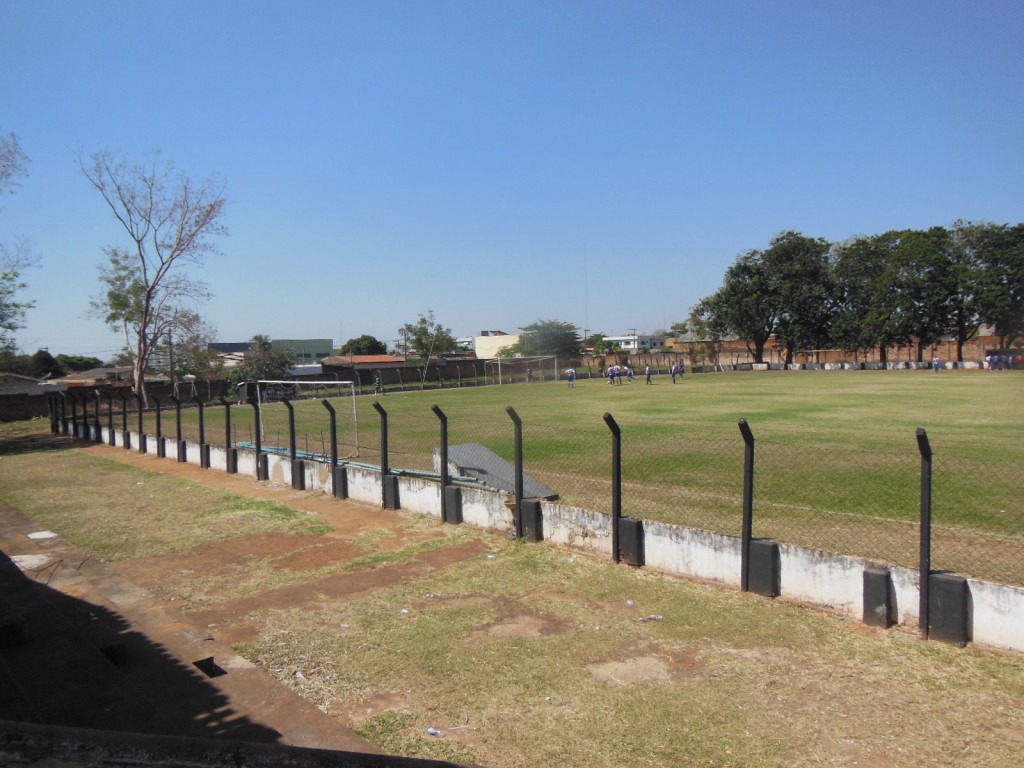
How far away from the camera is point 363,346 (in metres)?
99.8

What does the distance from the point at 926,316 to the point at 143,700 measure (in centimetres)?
7261

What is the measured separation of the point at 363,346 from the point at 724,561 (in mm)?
96072

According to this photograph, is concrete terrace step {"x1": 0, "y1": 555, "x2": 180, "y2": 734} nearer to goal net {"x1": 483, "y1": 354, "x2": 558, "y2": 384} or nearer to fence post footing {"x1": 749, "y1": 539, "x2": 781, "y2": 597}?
fence post footing {"x1": 749, "y1": 539, "x2": 781, "y2": 597}

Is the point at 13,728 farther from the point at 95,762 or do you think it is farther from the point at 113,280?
the point at 113,280

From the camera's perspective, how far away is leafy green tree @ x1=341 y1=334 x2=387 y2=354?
327 ft

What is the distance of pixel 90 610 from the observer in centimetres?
691

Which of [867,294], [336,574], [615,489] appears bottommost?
[336,574]

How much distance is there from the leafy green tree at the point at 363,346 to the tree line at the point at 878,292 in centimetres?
4749

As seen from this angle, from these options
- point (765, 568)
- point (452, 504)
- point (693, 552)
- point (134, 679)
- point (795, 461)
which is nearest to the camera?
point (134, 679)

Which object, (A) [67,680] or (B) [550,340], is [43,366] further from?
(A) [67,680]

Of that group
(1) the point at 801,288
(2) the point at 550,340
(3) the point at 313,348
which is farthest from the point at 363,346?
(1) the point at 801,288

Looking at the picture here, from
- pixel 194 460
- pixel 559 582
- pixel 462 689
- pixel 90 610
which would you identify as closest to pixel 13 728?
pixel 462 689

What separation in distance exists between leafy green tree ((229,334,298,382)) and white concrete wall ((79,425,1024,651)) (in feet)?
137

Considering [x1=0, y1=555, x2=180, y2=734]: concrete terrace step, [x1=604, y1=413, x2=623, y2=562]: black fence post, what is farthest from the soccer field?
[x1=0, y1=555, x2=180, y2=734]: concrete terrace step
